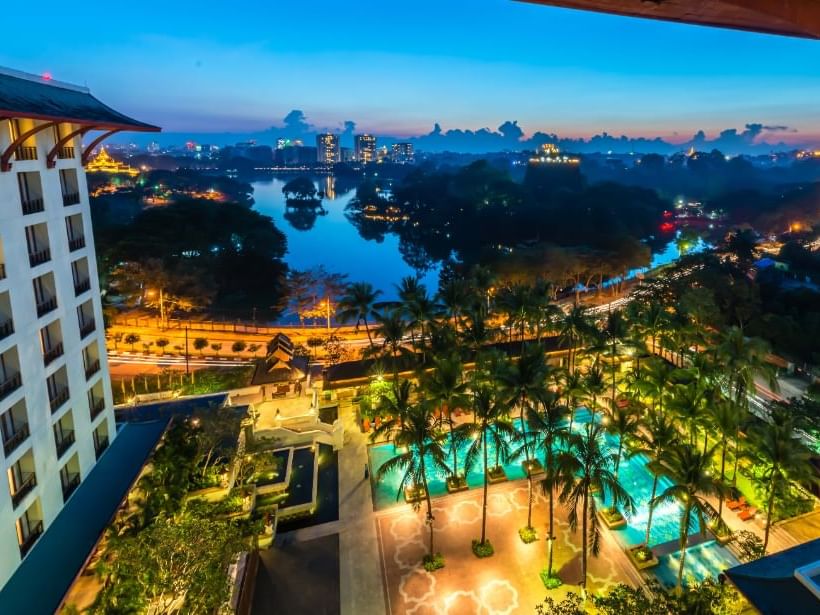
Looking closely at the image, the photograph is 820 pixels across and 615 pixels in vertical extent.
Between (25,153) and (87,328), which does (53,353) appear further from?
(25,153)

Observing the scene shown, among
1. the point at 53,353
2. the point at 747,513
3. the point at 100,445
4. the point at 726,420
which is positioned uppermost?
the point at 53,353

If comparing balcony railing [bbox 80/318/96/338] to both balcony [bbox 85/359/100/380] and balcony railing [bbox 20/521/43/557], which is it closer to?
balcony [bbox 85/359/100/380]

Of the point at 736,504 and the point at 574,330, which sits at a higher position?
the point at 574,330

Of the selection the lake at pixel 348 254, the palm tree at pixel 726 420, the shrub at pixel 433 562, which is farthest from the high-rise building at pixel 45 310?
the lake at pixel 348 254

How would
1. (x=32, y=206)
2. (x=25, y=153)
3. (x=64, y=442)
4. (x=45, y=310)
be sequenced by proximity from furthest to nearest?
1. (x=64, y=442)
2. (x=45, y=310)
3. (x=32, y=206)
4. (x=25, y=153)

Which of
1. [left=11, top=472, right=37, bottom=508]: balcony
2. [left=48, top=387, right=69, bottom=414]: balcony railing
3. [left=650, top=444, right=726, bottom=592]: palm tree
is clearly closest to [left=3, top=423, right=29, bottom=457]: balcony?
[left=11, top=472, right=37, bottom=508]: balcony

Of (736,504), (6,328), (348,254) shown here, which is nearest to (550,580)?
(736,504)

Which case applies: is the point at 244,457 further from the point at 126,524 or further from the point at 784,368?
the point at 784,368
